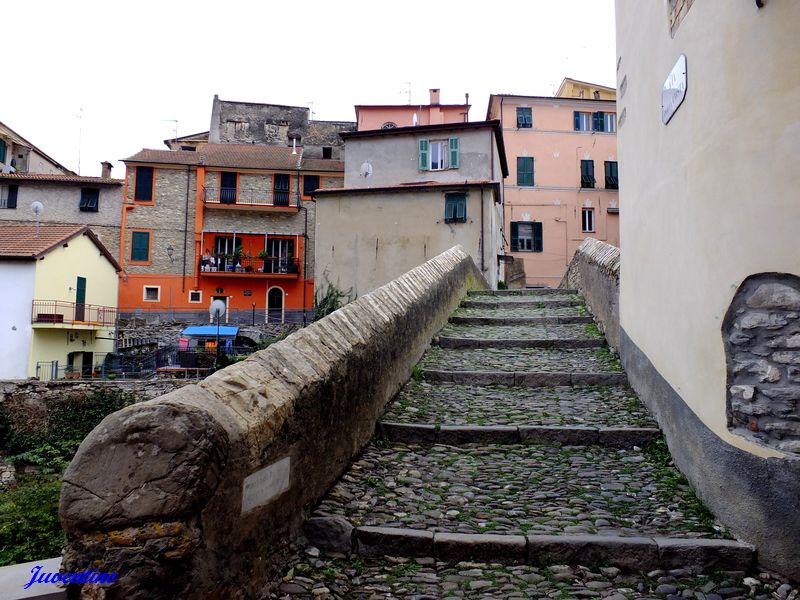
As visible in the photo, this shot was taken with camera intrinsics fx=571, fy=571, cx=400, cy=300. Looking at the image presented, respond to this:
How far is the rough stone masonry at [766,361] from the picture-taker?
2799 mm

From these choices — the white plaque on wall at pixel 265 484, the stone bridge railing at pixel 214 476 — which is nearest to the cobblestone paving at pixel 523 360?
the stone bridge railing at pixel 214 476

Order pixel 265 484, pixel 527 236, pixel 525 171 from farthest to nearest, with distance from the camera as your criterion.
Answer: pixel 525 171 < pixel 527 236 < pixel 265 484

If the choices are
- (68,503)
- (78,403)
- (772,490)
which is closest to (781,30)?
(772,490)

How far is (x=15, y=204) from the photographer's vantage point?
3269 cm

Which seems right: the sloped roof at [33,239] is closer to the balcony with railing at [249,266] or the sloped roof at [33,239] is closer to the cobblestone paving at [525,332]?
the balcony with railing at [249,266]

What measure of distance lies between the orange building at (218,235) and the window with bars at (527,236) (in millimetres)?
12236

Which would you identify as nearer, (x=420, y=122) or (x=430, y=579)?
(x=430, y=579)

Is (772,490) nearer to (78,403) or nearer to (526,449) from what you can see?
(526,449)

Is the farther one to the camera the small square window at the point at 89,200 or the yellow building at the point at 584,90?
the yellow building at the point at 584,90

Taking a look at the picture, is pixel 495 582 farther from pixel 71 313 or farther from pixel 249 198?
pixel 249 198

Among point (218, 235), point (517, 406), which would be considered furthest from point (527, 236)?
point (517, 406)

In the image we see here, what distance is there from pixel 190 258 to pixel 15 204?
1005 centimetres

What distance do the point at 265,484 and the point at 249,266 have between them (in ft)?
107

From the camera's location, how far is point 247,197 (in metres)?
34.8
